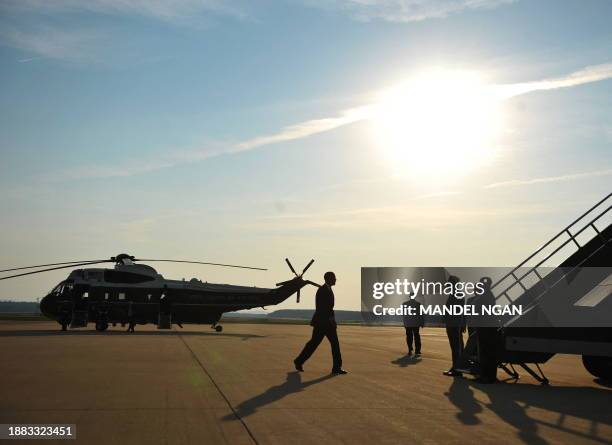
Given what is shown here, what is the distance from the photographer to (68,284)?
116 feet

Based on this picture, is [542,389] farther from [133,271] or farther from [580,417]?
[133,271]

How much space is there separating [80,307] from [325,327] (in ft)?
78.5

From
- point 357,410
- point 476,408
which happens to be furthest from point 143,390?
point 476,408

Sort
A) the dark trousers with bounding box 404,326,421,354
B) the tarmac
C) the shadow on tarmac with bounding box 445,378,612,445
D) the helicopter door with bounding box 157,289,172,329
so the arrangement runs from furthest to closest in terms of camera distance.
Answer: the helicopter door with bounding box 157,289,172,329 < the dark trousers with bounding box 404,326,421,354 < the shadow on tarmac with bounding box 445,378,612,445 < the tarmac

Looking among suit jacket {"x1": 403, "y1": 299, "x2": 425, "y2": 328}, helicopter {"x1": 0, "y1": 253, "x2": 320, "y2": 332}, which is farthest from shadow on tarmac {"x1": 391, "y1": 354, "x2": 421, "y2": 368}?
helicopter {"x1": 0, "y1": 253, "x2": 320, "y2": 332}

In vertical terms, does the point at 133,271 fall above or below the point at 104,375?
above

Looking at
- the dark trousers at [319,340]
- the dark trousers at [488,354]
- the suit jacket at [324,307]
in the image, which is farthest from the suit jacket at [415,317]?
the dark trousers at [488,354]

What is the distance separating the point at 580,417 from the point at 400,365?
8773 millimetres

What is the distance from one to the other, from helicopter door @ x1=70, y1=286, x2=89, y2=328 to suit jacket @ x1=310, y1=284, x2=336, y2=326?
77.3ft

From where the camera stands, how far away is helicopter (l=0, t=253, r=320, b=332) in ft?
116

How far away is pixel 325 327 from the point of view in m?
14.8

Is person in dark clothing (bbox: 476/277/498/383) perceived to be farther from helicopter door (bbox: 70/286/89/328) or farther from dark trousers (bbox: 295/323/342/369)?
helicopter door (bbox: 70/286/89/328)

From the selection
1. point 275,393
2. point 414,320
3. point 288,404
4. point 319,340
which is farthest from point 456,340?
point 288,404

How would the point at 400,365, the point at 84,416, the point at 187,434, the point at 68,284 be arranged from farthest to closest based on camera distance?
the point at 68,284
the point at 400,365
the point at 84,416
the point at 187,434
